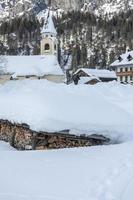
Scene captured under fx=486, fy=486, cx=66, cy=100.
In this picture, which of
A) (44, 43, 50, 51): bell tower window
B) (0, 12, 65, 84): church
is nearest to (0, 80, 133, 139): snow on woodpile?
(0, 12, 65, 84): church

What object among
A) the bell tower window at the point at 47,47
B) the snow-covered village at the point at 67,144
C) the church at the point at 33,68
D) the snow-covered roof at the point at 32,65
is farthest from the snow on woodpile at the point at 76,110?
the bell tower window at the point at 47,47

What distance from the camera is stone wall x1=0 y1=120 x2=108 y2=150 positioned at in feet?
50.6

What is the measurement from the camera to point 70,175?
10195 mm

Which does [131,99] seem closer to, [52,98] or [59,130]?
[52,98]

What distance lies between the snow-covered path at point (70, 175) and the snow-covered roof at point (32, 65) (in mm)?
83245

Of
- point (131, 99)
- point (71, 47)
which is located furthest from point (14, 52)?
point (131, 99)

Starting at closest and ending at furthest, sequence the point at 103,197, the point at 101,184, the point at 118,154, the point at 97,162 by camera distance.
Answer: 1. the point at 103,197
2. the point at 101,184
3. the point at 97,162
4. the point at 118,154

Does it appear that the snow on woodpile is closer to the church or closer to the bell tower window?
the church

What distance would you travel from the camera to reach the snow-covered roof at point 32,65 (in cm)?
9625

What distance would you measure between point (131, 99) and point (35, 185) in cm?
1122

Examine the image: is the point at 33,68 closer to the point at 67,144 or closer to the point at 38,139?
the point at 38,139

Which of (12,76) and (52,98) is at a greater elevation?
(52,98)

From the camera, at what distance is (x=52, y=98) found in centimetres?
1917

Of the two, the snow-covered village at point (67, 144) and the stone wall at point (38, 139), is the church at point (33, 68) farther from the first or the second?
the stone wall at point (38, 139)
